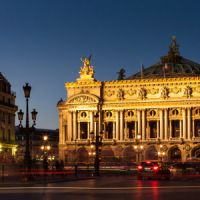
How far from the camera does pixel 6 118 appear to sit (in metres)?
109

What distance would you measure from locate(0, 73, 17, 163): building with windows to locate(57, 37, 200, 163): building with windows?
1418cm

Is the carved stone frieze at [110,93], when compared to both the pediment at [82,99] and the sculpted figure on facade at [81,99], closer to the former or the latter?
the pediment at [82,99]

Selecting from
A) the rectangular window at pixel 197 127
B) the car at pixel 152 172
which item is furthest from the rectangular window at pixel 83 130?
the car at pixel 152 172

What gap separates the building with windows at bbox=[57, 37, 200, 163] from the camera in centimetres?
11600

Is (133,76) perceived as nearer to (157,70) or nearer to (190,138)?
(157,70)

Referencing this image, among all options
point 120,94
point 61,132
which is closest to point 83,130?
point 61,132

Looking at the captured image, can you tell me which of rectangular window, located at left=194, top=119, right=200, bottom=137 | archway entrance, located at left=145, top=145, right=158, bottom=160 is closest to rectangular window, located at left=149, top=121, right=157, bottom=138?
archway entrance, located at left=145, top=145, right=158, bottom=160

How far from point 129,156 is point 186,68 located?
32.9 meters

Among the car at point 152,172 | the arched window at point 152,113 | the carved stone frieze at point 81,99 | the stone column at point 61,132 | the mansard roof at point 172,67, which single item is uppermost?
the mansard roof at point 172,67

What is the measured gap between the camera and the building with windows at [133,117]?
116000 millimetres

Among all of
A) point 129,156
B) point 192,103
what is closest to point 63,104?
point 129,156

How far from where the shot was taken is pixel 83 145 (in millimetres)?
121875

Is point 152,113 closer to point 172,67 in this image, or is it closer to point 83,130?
point 83,130

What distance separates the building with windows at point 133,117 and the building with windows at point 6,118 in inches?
558
